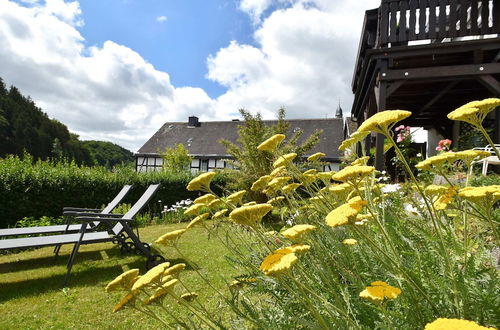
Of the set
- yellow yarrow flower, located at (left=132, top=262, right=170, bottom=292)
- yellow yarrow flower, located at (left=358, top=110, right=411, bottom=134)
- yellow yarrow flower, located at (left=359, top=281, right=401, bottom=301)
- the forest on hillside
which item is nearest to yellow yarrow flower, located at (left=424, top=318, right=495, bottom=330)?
yellow yarrow flower, located at (left=359, top=281, right=401, bottom=301)

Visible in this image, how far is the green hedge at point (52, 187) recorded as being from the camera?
21.2 feet

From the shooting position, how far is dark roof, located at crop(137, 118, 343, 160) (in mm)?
24875

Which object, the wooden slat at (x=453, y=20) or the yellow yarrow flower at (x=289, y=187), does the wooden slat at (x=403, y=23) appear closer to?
the wooden slat at (x=453, y=20)

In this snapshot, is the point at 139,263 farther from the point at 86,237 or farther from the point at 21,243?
the point at 21,243

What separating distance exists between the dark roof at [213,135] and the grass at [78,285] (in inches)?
789

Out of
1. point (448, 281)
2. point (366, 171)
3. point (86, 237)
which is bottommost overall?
point (86, 237)

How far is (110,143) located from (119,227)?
100067 millimetres

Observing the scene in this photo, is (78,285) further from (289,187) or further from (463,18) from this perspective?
(463,18)

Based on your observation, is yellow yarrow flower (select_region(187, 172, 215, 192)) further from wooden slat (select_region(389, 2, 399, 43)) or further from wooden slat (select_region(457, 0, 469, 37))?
wooden slat (select_region(457, 0, 469, 37))

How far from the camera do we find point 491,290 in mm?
Answer: 859

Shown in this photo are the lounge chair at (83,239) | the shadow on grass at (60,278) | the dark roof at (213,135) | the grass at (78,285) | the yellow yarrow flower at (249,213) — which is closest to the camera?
the yellow yarrow flower at (249,213)

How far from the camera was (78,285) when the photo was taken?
346cm

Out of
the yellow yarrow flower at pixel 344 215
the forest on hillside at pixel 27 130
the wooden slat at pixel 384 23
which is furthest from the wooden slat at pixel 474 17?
the forest on hillside at pixel 27 130

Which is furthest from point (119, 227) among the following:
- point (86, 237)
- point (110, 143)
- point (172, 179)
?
point (110, 143)
